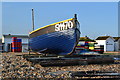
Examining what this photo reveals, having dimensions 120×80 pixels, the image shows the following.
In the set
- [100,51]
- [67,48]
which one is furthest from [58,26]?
[100,51]

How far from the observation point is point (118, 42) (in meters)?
51.5

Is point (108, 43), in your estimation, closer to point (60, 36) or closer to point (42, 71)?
point (60, 36)

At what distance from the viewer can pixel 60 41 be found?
1947cm

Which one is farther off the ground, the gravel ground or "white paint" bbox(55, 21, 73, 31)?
"white paint" bbox(55, 21, 73, 31)

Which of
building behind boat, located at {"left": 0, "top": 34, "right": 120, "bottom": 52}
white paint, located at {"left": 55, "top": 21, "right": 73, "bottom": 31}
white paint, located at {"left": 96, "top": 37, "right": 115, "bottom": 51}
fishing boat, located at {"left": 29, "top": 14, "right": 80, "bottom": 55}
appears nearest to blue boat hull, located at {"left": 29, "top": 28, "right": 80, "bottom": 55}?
fishing boat, located at {"left": 29, "top": 14, "right": 80, "bottom": 55}

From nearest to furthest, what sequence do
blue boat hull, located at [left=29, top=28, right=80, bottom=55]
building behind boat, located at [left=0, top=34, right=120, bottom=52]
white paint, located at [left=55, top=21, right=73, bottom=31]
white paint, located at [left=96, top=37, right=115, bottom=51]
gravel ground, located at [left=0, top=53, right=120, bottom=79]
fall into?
gravel ground, located at [left=0, top=53, right=120, bottom=79] < white paint, located at [left=55, top=21, right=73, bottom=31] < blue boat hull, located at [left=29, top=28, right=80, bottom=55] < building behind boat, located at [left=0, top=34, right=120, bottom=52] < white paint, located at [left=96, top=37, right=115, bottom=51]

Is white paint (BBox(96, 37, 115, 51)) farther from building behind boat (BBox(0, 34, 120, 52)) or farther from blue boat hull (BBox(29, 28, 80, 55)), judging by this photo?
blue boat hull (BBox(29, 28, 80, 55))

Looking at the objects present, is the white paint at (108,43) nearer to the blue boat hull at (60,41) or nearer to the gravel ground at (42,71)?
the blue boat hull at (60,41)

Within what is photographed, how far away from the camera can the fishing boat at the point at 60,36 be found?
61.4ft

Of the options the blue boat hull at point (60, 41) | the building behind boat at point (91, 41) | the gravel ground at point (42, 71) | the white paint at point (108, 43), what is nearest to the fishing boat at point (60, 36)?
the blue boat hull at point (60, 41)

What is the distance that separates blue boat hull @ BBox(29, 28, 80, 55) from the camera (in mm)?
18953

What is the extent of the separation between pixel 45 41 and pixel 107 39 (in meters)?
31.0

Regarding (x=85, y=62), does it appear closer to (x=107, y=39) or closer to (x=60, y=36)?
(x=60, y=36)

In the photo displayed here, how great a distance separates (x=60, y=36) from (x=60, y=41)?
21.2 inches
